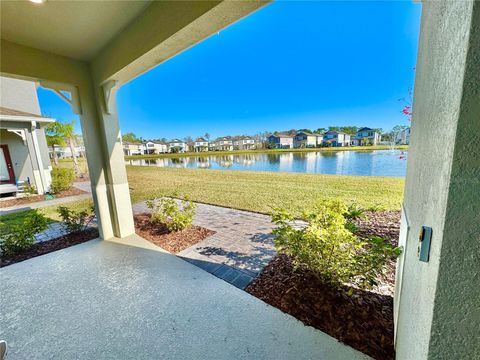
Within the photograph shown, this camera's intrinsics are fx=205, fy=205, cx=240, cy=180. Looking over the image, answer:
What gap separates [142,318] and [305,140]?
1465 inches

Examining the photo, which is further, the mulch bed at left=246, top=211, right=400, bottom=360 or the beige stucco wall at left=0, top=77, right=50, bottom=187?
the beige stucco wall at left=0, top=77, right=50, bottom=187

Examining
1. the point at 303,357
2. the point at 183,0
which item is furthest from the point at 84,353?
the point at 183,0

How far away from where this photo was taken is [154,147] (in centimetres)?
5022

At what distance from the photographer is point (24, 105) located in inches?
333

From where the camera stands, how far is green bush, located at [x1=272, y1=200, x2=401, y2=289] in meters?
1.89

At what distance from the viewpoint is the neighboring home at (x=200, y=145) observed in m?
46.9

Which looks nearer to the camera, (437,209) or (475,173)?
(475,173)

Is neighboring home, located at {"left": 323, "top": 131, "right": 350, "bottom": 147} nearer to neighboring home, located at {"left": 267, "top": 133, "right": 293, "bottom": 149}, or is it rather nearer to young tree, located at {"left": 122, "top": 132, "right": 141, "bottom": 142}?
neighboring home, located at {"left": 267, "top": 133, "right": 293, "bottom": 149}

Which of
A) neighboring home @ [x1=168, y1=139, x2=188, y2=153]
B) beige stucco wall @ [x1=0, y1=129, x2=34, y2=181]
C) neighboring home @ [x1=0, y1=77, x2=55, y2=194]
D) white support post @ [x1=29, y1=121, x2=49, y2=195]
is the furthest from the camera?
neighboring home @ [x1=168, y1=139, x2=188, y2=153]

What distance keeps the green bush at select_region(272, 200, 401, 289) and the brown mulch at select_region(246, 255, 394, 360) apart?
0.57 ft

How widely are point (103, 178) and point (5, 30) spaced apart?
2233mm

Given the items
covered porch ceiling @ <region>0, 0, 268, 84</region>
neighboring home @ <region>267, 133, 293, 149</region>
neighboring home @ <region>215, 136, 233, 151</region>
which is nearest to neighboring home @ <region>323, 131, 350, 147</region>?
neighboring home @ <region>267, 133, 293, 149</region>

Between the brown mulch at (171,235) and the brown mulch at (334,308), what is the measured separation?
5.24 ft

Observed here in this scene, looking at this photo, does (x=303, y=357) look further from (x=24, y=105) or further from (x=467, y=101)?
(x=24, y=105)
